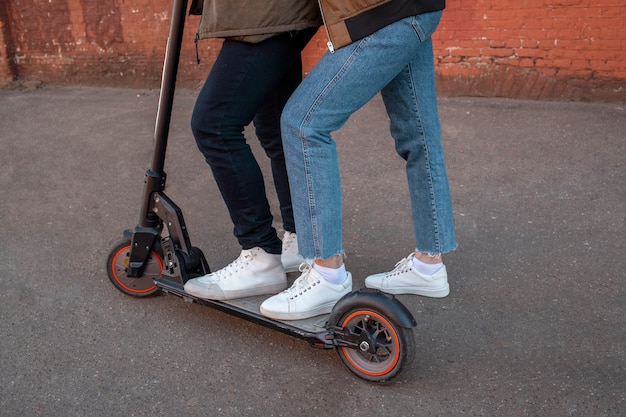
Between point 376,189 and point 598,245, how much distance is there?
→ 154 centimetres

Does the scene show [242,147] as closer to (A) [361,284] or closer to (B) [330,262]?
(B) [330,262]

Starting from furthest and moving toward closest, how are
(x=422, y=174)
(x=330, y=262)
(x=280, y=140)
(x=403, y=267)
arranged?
(x=403, y=267), (x=280, y=140), (x=422, y=174), (x=330, y=262)

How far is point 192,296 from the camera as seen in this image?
2.98 meters

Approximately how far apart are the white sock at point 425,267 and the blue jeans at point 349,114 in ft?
1.12

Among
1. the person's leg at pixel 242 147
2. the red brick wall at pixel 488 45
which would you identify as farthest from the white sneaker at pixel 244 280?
the red brick wall at pixel 488 45

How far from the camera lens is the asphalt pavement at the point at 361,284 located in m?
2.60

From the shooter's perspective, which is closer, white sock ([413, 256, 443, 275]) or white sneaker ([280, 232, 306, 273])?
white sock ([413, 256, 443, 275])

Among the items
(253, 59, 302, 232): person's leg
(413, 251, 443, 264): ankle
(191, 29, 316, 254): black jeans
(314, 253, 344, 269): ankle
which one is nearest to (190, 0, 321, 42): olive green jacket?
(191, 29, 316, 254): black jeans

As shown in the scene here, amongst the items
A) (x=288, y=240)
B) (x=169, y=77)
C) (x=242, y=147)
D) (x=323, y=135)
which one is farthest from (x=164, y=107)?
(x=288, y=240)

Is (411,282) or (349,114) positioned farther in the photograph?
(411,282)

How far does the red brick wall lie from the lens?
5.93 metres

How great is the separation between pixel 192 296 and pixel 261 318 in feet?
1.20

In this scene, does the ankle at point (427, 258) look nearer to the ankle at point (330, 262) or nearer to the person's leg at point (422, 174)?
the person's leg at point (422, 174)

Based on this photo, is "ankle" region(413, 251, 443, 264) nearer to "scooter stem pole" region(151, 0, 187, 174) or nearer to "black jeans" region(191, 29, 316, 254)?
"black jeans" region(191, 29, 316, 254)
